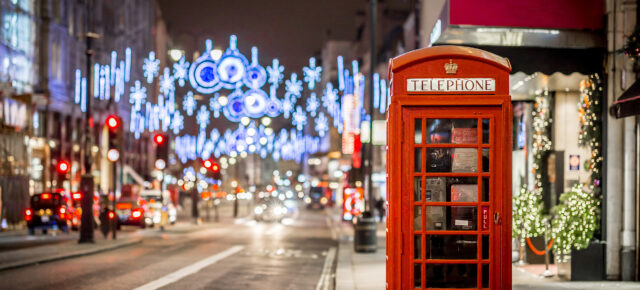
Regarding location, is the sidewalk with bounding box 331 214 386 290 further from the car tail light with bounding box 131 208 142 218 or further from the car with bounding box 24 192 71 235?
the car tail light with bounding box 131 208 142 218

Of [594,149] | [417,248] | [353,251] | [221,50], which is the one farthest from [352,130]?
[417,248]

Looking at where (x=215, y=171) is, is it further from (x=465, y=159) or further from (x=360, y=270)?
(x=465, y=159)

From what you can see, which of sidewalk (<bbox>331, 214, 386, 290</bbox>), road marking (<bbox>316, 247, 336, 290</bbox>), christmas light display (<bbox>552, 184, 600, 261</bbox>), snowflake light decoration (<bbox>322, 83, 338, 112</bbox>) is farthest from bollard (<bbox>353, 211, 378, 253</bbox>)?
snowflake light decoration (<bbox>322, 83, 338, 112</bbox>)

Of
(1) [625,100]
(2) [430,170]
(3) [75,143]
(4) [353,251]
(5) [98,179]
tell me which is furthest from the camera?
(5) [98,179]

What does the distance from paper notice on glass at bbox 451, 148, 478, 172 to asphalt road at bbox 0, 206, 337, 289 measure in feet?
22.0

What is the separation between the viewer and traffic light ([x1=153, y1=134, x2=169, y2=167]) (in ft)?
109

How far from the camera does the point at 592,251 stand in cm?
1398

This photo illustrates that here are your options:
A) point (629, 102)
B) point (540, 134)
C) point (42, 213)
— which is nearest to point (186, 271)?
point (540, 134)

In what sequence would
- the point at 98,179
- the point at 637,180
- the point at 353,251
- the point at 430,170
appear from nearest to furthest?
the point at 430,170 < the point at 637,180 < the point at 353,251 < the point at 98,179

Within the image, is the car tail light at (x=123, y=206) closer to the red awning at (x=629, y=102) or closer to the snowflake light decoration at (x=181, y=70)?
the snowflake light decoration at (x=181, y=70)

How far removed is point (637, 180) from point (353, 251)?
37.9 feet

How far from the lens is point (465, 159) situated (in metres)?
9.05

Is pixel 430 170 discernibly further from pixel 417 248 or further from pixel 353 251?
pixel 353 251

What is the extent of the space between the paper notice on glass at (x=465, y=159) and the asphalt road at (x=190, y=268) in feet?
22.0
